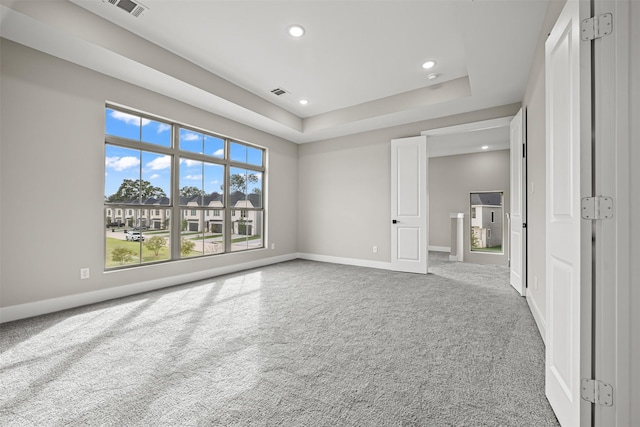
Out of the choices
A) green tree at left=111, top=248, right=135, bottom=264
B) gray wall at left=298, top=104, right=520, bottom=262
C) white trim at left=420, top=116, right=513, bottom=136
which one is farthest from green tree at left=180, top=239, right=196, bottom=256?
white trim at left=420, top=116, right=513, bottom=136

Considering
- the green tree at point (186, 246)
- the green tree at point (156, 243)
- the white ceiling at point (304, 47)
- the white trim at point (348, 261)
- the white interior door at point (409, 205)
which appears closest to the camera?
the white ceiling at point (304, 47)

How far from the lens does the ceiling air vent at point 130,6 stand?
2.56 metres

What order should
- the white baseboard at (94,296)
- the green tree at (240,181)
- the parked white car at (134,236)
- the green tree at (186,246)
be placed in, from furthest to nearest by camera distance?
1. the green tree at (240,181)
2. the green tree at (186,246)
3. the parked white car at (134,236)
4. the white baseboard at (94,296)

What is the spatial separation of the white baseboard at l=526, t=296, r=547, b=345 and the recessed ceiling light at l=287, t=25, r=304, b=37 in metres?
3.72

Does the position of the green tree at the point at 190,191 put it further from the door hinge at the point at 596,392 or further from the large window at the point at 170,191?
the door hinge at the point at 596,392

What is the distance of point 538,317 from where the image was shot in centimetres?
259

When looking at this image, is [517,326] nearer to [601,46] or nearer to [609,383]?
[609,383]

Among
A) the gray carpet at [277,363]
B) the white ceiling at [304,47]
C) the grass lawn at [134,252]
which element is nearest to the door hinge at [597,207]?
the gray carpet at [277,363]

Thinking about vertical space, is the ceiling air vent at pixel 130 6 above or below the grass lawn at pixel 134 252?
above

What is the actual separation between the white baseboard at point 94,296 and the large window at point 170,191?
1.09 ft

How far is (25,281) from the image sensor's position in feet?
8.91

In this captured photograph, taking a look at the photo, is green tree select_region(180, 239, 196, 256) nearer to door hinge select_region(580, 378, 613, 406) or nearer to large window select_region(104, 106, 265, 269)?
large window select_region(104, 106, 265, 269)

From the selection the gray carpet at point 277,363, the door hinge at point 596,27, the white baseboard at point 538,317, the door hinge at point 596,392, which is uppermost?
the door hinge at point 596,27

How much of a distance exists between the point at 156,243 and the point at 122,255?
451mm
